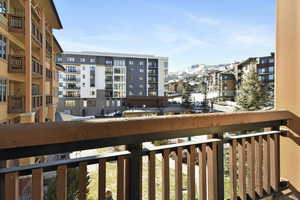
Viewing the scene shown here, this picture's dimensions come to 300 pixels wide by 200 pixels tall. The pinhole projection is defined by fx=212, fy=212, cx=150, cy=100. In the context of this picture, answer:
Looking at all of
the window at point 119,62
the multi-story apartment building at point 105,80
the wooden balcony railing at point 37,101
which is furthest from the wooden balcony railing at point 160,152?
the window at point 119,62

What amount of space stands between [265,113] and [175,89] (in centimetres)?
2520

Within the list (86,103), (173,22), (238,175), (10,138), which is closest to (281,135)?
(238,175)

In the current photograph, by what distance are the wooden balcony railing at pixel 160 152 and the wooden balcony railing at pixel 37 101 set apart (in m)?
7.81

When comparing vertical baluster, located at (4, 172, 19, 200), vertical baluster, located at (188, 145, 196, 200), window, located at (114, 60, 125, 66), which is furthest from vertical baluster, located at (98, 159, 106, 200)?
window, located at (114, 60, 125, 66)

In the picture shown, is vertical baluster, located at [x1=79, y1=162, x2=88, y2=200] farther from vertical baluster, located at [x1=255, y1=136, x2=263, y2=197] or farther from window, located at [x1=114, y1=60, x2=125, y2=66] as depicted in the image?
window, located at [x1=114, y1=60, x2=125, y2=66]

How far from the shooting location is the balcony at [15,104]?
6359mm

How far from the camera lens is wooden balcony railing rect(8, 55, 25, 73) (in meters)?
6.45

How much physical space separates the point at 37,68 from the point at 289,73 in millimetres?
8868

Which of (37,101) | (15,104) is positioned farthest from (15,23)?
(37,101)

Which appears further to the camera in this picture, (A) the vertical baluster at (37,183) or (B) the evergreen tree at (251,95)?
(B) the evergreen tree at (251,95)

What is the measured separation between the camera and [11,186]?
0.68m

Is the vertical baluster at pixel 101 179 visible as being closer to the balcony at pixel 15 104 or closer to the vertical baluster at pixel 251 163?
the vertical baluster at pixel 251 163

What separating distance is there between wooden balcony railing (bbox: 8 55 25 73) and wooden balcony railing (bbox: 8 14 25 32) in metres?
0.84

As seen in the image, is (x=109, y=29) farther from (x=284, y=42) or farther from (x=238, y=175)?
(x=238, y=175)
